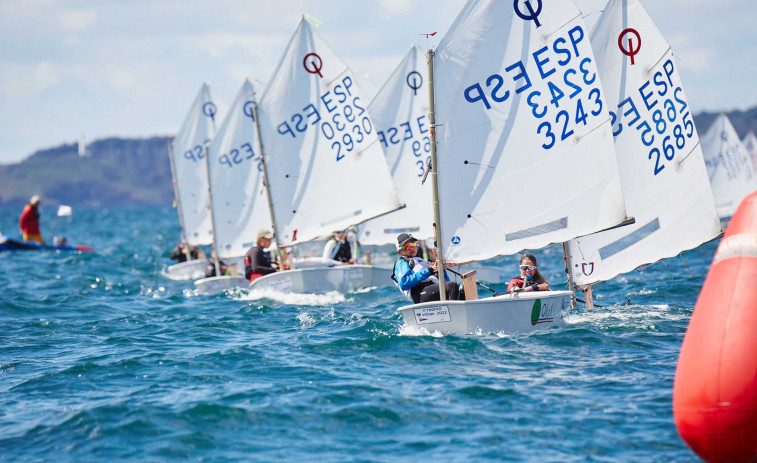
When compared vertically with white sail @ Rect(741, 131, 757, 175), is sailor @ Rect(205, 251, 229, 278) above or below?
below

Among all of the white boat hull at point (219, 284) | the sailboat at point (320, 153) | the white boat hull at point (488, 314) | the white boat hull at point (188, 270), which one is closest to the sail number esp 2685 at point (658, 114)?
the white boat hull at point (488, 314)

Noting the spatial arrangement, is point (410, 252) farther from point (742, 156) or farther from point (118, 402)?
point (742, 156)

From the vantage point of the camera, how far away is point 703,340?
648 cm

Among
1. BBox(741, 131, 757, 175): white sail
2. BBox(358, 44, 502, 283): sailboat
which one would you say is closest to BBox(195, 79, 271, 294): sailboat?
BBox(358, 44, 502, 283): sailboat

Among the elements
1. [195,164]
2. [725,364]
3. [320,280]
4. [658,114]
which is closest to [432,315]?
[725,364]

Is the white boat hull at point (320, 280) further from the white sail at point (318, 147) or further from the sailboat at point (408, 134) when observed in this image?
the sailboat at point (408, 134)

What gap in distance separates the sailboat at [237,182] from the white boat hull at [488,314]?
1116cm

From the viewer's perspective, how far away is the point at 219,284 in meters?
19.0

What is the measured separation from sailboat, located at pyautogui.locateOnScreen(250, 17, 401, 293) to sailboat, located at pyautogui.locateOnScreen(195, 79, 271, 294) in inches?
130

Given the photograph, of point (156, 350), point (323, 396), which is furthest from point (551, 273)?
point (323, 396)

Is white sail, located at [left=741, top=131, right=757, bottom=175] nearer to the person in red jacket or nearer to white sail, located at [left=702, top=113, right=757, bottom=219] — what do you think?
white sail, located at [left=702, top=113, right=757, bottom=219]

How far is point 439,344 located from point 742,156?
984 inches

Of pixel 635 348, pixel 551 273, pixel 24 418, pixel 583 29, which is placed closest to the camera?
pixel 24 418

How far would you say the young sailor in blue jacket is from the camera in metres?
11.1
